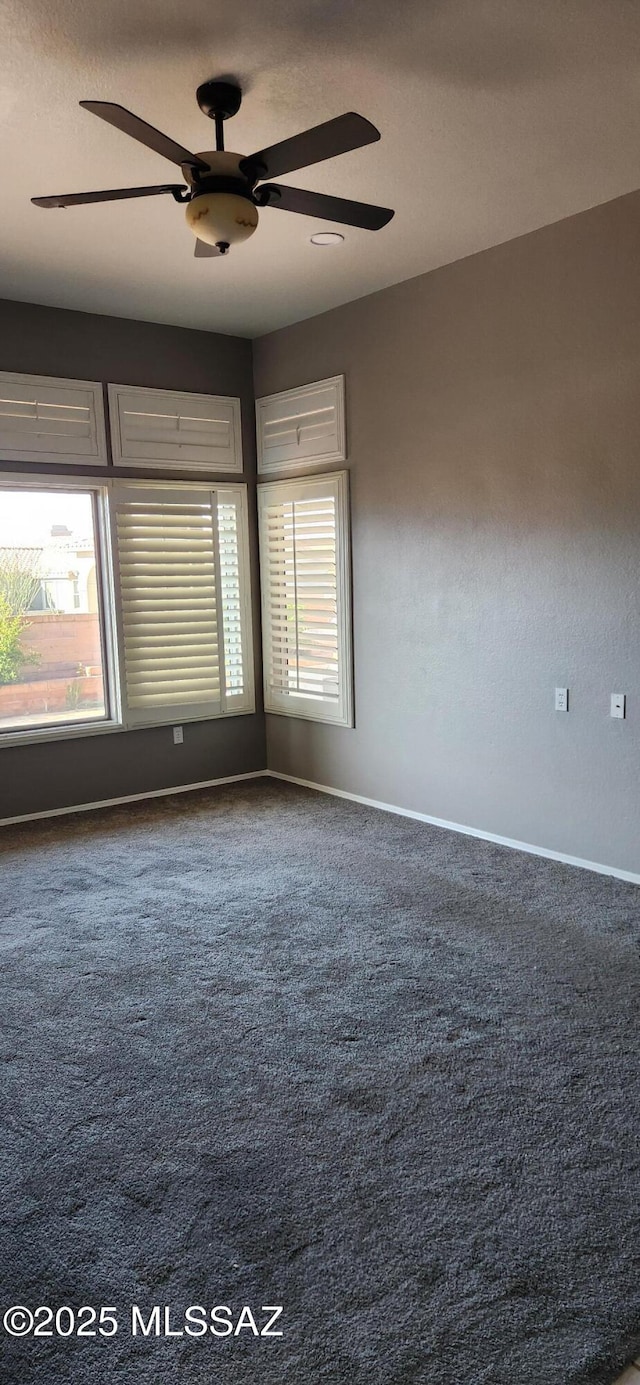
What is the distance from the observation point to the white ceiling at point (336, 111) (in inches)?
97.3

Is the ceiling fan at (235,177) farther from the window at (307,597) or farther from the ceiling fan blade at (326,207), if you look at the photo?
the window at (307,597)

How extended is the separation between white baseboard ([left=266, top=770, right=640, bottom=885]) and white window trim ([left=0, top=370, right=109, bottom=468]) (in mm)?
2317

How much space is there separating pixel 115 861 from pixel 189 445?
2.60 meters

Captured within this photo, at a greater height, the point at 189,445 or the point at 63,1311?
the point at 189,445

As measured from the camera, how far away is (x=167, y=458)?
545 centimetres

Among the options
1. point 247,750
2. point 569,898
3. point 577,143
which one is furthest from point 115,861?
point 577,143

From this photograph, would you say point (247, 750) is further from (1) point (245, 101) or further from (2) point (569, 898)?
(1) point (245, 101)

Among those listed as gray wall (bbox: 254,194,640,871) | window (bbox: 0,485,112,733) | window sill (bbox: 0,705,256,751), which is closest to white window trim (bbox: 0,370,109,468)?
window (bbox: 0,485,112,733)

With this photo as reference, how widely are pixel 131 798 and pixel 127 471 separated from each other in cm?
196

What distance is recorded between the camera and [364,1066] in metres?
2.55

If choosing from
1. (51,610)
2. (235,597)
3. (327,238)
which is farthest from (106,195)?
(235,597)

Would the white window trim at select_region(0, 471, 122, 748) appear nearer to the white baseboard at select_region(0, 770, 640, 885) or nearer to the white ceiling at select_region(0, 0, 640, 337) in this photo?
the white baseboard at select_region(0, 770, 640, 885)

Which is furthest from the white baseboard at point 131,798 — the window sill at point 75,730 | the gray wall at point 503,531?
the gray wall at point 503,531

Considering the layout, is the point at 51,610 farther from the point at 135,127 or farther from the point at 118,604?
the point at 135,127
